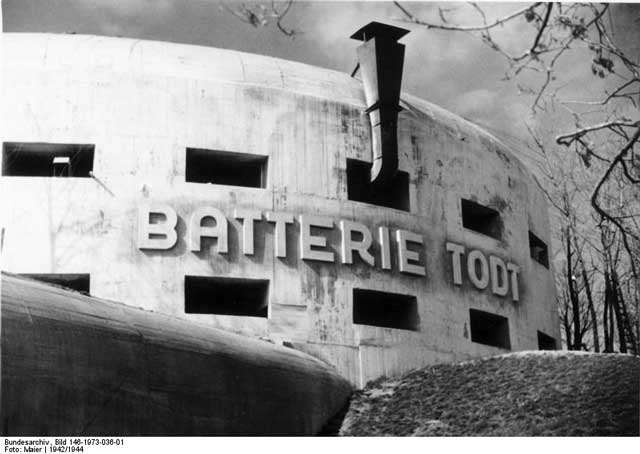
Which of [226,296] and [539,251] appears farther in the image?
[539,251]

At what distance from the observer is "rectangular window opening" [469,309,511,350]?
787 inches

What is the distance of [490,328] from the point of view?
816 inches

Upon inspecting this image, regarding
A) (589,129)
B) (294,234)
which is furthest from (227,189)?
(589,129)

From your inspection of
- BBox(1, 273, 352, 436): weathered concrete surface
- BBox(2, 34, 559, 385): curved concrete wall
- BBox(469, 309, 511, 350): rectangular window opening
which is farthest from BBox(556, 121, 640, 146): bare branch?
BBox(469, 309, 511, 350): rectangular window opening

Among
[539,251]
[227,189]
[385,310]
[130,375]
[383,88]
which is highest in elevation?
[383,88]

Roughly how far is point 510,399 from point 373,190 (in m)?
5.27

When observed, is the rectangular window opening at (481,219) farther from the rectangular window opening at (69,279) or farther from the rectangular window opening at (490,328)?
the rectangular window opening at (69,279)

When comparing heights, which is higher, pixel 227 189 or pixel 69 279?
pixel 227 189

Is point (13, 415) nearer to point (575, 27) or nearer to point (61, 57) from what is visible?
point (575, 27)

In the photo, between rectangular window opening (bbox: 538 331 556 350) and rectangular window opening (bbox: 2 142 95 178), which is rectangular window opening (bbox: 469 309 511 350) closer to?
rectangular window opening (bbox: 538 331 556 350)

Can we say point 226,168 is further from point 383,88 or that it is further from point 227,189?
point 383,88

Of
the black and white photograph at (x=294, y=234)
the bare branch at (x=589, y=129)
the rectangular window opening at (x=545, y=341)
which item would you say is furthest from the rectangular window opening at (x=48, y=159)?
the bare branch at (x=589, y=129)

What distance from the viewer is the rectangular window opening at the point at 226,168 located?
18062 millimetres

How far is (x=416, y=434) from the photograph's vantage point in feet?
46.9
